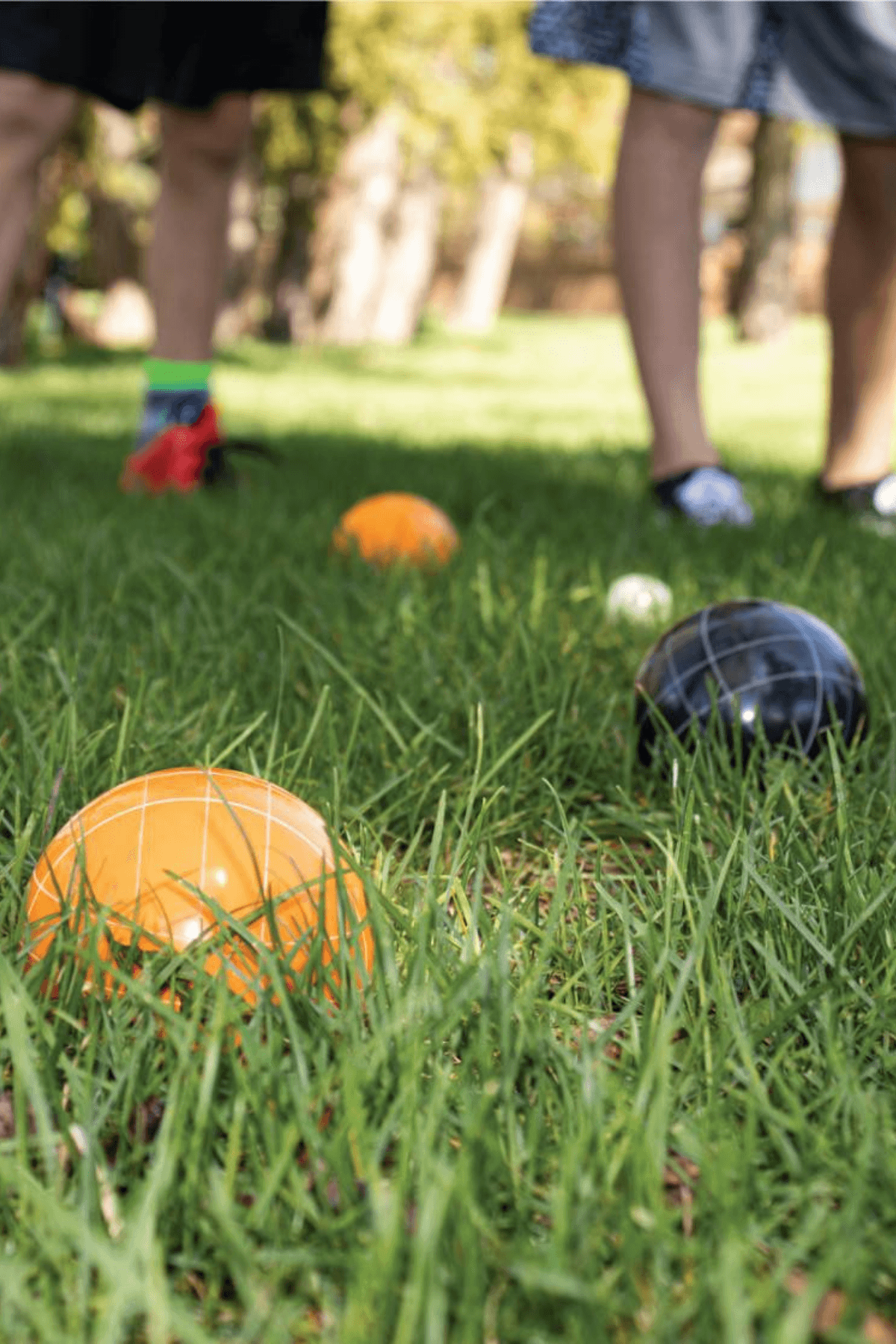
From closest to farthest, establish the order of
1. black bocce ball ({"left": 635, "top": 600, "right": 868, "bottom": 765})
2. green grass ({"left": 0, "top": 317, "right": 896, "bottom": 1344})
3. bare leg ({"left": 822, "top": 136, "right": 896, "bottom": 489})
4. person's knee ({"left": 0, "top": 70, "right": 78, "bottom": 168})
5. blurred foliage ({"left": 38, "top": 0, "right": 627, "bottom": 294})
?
green grass ({"left": 0, "top": 317, "right": 896, "bottom": 1344}), black bocce ball ({"left": 635, "top": 600, "right": 868, "bottom": 765}), person's knee ({"left": 0, "top": 70, "right": 78, "bottom": 168}), bare leg ({"left": 822, "top": 136, "right": 896, "bottom": 489}), blurred foliage ({"left": 38, "top": 0, "right": 627, "bottom": 294})

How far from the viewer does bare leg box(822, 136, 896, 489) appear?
3.79 metres

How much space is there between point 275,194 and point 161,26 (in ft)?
51.9

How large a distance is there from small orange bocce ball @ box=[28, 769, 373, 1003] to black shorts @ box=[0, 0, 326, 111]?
2.58 m

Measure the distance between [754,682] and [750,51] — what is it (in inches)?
89.1

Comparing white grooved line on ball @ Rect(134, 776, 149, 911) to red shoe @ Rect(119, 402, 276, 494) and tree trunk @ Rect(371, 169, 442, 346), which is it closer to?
red shoe @ Rect(119, 402, 276, 494)

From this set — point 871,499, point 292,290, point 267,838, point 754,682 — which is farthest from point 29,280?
point 267,838

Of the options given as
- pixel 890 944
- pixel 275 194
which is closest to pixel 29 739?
pixel 890 944

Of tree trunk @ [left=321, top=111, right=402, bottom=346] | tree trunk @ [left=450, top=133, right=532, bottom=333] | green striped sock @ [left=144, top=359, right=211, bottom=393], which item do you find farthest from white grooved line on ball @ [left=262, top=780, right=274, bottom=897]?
tree trunk @ [left=450, top=133, right=532, bottom=333]

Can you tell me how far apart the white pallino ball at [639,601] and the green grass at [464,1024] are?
0.16 feet

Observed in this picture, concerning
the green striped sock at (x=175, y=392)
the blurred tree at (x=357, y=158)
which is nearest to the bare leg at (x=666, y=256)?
the green striped sock at (x=175, y=392)

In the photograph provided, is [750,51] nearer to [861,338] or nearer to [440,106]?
[861,338]

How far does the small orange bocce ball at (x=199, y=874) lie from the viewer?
1213 millimetres

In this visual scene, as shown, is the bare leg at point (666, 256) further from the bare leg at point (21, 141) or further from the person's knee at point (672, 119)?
the bare leg at point (21, 141)

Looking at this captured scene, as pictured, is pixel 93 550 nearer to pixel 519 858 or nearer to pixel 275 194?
pixel 519 858
